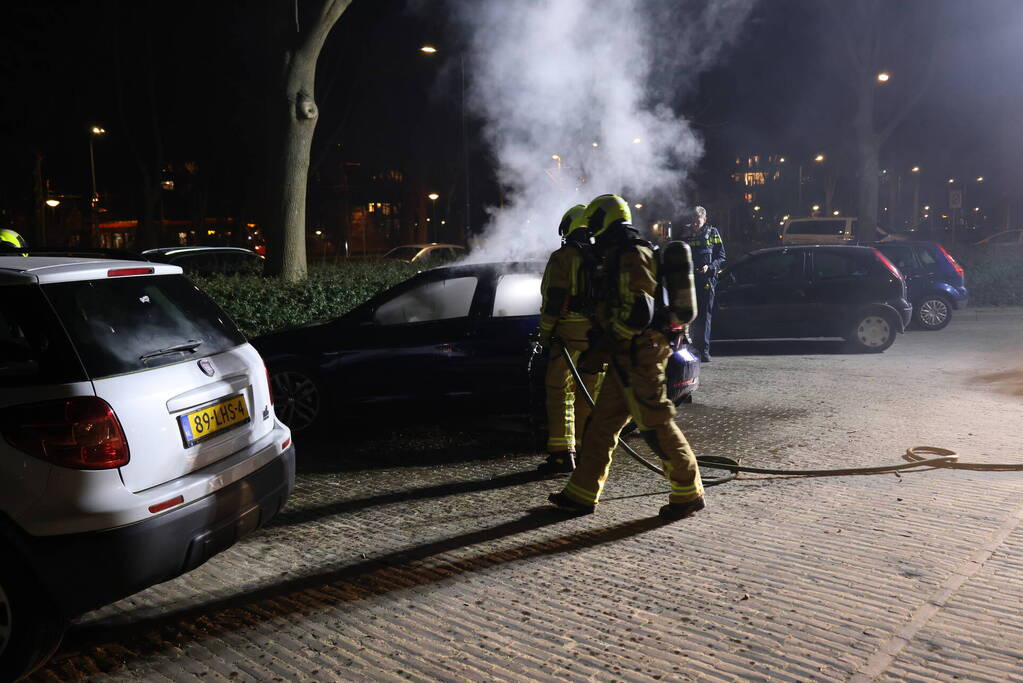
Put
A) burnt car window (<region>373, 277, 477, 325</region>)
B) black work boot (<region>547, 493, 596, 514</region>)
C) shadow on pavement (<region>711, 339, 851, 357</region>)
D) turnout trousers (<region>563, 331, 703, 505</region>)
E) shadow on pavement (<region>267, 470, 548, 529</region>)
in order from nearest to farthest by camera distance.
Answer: turnout trousers (<region>563, 331, 703, 505</region>)
black work boot (<region>547, 493, 596, 514</region>)
shadow on pavement (<region>267, 470, 548, 529</region>)
burnt car window (<region>373, 277, 477, 325</region>)
shadow on pavement (<region>711, 339, 851, 357</region>)

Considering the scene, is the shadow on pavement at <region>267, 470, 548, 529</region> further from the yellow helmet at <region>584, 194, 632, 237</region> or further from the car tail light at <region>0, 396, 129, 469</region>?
the car tail light at <region>0, 396, 129, 469</region>

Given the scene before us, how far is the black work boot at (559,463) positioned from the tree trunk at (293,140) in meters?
6.36

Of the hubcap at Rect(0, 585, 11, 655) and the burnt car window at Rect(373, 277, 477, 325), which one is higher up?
the burnt car window at Rect(373, 277, 477, 325)

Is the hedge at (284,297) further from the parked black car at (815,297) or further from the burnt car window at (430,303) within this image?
the parked black car at (815,297)

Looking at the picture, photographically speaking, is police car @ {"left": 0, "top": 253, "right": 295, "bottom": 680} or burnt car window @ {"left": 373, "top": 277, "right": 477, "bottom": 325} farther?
burnt car window @ {"left": 373, "top": 277, "right": 477, "bottom": 325}

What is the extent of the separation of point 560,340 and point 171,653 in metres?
3.02

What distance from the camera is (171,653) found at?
3410 mm

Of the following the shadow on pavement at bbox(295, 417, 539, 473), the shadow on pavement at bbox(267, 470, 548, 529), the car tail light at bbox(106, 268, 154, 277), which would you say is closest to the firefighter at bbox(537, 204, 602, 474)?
the shadow on pavement at bbox(267, 470, 548, 529)

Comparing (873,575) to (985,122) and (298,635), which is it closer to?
(298,635)

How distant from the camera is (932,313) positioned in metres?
14.5

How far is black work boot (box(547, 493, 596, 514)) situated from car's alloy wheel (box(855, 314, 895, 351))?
842cm

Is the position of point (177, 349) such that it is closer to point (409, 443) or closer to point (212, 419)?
point (212, 419)

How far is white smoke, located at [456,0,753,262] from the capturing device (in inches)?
499

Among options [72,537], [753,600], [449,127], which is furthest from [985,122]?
[72,537]
